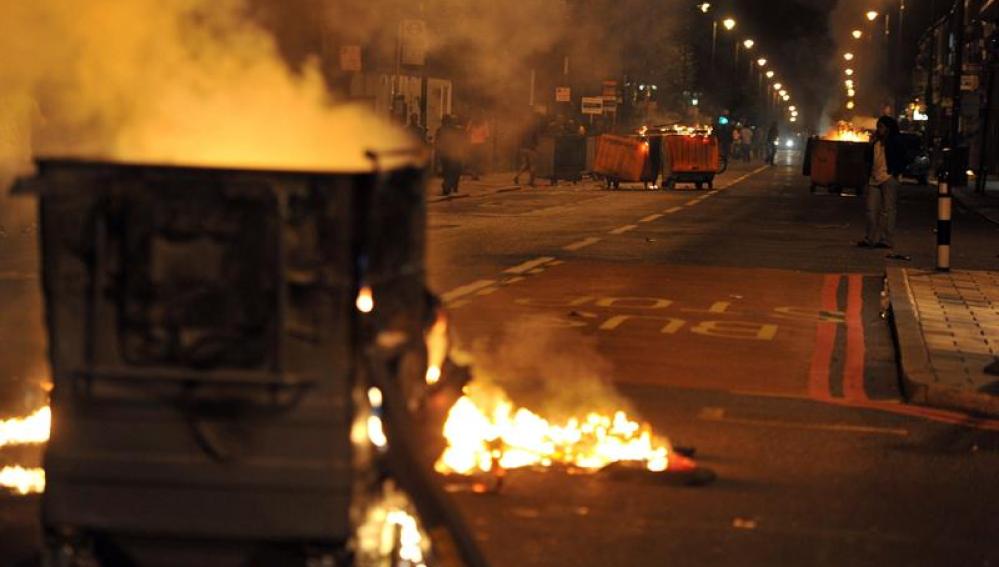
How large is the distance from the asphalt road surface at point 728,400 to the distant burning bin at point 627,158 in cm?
1819

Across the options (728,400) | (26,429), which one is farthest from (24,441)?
(728,400)

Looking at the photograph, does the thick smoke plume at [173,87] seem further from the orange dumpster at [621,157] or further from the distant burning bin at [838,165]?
the distant burning bin at [838,165]

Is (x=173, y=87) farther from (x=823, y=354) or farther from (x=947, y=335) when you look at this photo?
(x=947, y=335)

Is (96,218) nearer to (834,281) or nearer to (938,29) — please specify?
(834,281)

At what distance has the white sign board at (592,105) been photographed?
144 ft

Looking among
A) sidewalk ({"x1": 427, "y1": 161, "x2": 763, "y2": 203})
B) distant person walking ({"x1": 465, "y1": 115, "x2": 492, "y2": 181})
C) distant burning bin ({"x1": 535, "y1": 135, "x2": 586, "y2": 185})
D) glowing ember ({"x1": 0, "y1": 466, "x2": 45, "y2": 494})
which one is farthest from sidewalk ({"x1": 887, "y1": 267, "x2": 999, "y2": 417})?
distant burning bin ({"x1": 535, "y1": 135, "x2": 586, "y2": 185})

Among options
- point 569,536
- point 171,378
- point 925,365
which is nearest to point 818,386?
point 925,365

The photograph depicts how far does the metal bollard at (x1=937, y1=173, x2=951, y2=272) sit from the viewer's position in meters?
15.8

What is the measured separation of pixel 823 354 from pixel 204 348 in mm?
7154

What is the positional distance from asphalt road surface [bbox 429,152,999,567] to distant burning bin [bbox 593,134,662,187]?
59.7 feet

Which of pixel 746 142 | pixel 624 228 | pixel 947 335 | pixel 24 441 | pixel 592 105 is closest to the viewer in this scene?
pixel 24 441

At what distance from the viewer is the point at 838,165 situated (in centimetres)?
3809

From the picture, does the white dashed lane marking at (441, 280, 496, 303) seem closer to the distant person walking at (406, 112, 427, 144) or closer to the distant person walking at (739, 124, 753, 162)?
the distant person walking at (406, 112, 427, 144)

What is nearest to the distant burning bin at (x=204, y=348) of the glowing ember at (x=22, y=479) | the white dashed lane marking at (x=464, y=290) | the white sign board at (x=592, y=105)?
the glowing ember at (x=22, y=479)
